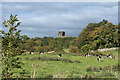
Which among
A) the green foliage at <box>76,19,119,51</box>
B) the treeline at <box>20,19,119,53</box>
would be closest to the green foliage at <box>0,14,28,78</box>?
the treeline at <box>20,19,119,53</box>

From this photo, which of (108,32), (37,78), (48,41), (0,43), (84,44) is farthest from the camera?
(48,41)

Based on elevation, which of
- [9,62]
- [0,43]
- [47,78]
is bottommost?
[47,78]

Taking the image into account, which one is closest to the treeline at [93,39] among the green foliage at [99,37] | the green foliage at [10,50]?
the green foliage at [99,37]

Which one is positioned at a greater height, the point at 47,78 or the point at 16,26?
the point at 16,26

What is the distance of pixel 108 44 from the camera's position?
6419cm

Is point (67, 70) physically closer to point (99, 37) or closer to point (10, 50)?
point (10, 50)

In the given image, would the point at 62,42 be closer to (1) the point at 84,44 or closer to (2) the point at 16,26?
(1) the point at 84,44

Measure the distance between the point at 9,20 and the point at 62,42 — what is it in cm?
7031

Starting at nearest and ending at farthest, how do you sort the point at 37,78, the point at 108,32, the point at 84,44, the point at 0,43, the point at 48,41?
the point at 0,43, the point at 37,78, the point at 108,32, the point at 84,44, the point at 48,41

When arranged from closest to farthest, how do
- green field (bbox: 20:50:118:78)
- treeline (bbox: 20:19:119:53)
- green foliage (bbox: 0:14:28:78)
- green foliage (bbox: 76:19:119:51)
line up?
green foliage (bbox: 0:14:28:78) < green field (bbox: 20:50:118:78) < treeline (bbox: 20:19:119:53) < green foliage (bbox: 76:19:119:51)

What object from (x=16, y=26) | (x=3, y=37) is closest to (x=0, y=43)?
(x=3, y=37)

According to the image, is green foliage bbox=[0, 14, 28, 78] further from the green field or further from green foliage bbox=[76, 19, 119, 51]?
green foliage bbox=[76, 19, 119, 51]

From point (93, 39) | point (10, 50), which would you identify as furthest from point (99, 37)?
point (10, 50)

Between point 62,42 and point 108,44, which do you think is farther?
point 62,42
